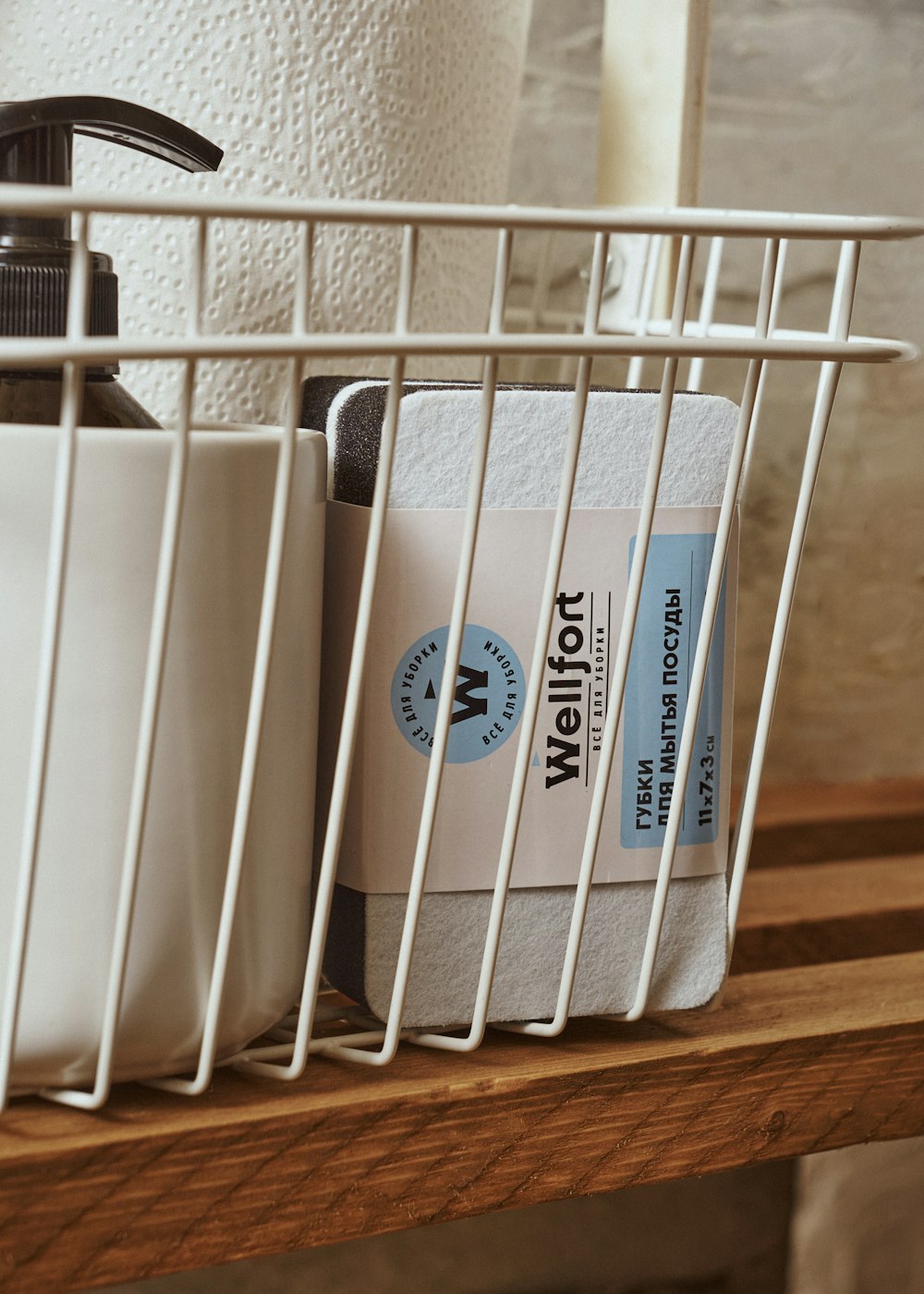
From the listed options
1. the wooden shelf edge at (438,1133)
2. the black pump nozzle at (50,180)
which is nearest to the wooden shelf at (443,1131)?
the wooden shelf edge at (438,1133)

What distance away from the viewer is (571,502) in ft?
0.89

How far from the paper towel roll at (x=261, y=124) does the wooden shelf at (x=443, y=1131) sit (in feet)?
0.55

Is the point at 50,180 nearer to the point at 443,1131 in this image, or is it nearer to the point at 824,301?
the point at 443,1131

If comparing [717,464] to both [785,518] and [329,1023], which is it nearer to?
[329,1023]

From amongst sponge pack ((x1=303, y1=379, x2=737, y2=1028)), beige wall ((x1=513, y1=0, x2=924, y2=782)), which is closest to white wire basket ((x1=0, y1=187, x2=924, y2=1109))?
sponge pack ((x1=303, y1=379, x2=737, y2=1028))

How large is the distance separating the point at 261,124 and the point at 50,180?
9cm

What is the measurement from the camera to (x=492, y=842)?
10.8 inches

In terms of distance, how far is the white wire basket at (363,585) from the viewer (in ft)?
0.69

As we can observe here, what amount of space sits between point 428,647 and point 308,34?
0.54ft

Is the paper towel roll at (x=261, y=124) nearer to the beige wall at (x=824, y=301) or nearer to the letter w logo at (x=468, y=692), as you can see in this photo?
the letter w logo at (x=468, y=692)

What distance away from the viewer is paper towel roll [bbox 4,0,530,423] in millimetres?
308

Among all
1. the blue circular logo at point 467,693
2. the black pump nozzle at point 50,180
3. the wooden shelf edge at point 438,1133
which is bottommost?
the wooden shelf edge at point 438,1133

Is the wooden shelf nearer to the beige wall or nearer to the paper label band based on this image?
the paper label band

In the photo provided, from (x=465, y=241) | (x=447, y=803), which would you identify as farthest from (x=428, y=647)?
(x=465, y=241)
